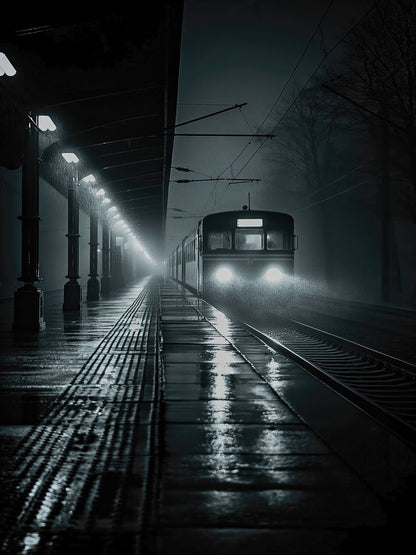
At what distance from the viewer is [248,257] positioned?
2128 cm

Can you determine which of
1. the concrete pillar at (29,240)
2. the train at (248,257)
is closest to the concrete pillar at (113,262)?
the train at (248,257)

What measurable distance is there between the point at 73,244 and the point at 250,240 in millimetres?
5092

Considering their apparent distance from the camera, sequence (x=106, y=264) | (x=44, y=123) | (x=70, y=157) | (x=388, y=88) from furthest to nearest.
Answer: (x=106, y=264) → (x=388, y=88) → (x=70, y=157) → (x=44, y=123)

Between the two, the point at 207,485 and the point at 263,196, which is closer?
the point at 207,485

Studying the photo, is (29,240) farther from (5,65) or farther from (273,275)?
(273,275)

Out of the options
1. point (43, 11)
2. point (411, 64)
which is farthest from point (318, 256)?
point (43, 11)

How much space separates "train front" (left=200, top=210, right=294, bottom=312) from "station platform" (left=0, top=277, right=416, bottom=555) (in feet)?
38.6

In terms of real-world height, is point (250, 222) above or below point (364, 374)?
above

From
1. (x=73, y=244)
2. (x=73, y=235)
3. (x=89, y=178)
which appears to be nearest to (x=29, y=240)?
(x=73, y=235)

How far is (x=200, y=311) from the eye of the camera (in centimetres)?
2261

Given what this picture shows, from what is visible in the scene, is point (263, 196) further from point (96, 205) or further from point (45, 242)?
point (96, 205)

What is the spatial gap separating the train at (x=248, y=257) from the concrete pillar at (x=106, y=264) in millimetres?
13046

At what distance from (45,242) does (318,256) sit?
21.0 meters

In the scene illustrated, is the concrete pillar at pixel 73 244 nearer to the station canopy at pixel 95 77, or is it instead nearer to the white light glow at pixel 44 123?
the station canopy at pixel 95 77
